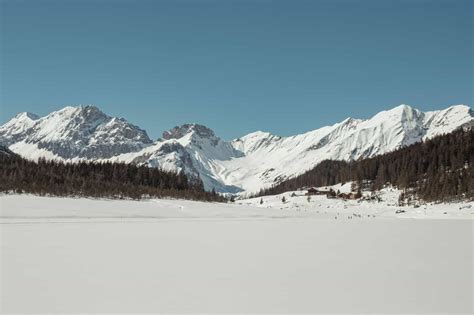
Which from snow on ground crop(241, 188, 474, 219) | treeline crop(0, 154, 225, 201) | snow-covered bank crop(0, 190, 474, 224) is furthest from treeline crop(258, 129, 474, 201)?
treeline crop(0, 154, 225, 201)

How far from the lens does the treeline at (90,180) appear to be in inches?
2630

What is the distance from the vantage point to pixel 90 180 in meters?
84.8

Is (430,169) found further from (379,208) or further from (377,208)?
(377,208)

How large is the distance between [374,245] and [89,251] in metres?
12.8

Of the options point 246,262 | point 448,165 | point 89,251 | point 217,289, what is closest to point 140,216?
point 89,251

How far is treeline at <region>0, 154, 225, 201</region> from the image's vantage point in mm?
66812

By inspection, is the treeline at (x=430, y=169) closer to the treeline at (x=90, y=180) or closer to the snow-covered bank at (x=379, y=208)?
the snow-covered bank at (x=379, y=208)

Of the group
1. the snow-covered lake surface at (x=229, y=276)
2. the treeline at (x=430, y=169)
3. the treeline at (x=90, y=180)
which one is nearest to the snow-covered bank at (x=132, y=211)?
the treeline at (x=90, y=180)

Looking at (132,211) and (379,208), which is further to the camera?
(379,208)

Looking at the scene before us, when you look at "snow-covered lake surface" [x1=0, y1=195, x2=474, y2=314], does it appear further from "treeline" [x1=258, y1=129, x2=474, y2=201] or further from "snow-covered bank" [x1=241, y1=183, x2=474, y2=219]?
"treeline" [x1=258, y1=129, x2=474, y2=201]

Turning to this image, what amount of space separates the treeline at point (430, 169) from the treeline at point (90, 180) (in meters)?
48.0

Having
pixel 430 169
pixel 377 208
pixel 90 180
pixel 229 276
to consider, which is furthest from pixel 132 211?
pixel 430 169

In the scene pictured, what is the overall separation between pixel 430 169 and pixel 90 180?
86.6 meters

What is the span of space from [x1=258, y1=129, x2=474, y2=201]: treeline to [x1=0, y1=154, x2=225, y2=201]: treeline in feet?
157
